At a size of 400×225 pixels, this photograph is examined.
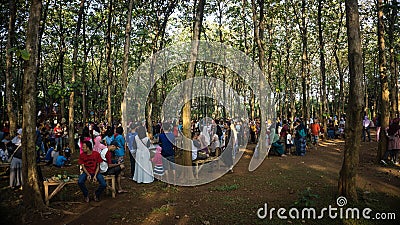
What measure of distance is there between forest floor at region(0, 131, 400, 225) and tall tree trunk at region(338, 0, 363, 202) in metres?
0.51

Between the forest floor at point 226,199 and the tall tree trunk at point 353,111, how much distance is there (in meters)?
0.51

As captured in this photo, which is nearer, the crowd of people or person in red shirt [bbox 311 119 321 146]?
the crowd of people

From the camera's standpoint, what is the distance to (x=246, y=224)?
656 centimetres

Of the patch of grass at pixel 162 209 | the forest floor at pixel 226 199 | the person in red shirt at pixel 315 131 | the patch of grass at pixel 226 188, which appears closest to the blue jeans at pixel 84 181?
the forest floor at pixel 226 199

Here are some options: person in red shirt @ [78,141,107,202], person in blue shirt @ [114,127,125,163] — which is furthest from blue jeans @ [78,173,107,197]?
person in blue shirt @ [114,127,125,163]

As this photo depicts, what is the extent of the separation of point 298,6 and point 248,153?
12473mm

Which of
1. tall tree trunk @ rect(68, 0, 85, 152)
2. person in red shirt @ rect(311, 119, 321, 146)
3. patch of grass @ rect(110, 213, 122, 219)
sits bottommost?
patch of grass @ rect(110, 213, 122, 219)

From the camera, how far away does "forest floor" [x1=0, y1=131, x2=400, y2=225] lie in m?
6.98

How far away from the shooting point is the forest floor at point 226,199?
6984 millimetres

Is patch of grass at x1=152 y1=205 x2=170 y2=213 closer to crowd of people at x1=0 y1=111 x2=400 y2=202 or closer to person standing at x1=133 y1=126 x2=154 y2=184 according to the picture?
crowd of people at x1=0 y1=111 x2=400 y2=202

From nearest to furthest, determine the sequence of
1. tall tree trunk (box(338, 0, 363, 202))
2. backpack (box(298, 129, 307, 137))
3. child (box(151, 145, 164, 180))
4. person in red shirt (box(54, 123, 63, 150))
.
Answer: tall tree trunk (box(338, 0, 363, 202))
child (box(151, 145, 164, 180))
backpack (box(298, 129, 307, 137))
person in red shirt (box(54, 123, 63, 150))

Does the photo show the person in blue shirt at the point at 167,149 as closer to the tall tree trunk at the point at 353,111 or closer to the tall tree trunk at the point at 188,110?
the tall tree trunk at the point at 188,110

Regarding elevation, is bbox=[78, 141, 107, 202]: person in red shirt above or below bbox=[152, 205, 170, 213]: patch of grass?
above

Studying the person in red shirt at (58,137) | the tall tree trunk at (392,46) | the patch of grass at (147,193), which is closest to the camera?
the patch of grass at (147,193)
